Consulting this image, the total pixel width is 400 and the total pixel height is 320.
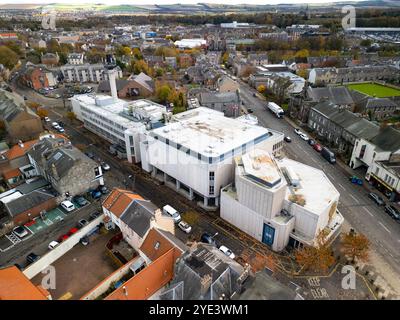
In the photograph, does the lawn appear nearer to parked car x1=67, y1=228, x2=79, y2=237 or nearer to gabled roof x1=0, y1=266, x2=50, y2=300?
parked car x1=67, y1=228, x2=79, y2=237

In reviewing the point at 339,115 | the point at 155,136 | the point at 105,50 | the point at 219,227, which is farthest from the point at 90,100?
the point at 105,50

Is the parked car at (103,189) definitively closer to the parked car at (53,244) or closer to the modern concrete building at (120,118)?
the modern concrete building at (120,118)

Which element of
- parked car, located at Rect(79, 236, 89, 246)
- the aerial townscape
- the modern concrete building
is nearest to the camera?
the aerial townscape

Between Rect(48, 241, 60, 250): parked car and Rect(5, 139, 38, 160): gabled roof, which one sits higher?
Rect(5, 139, 38, 160): gabled roof

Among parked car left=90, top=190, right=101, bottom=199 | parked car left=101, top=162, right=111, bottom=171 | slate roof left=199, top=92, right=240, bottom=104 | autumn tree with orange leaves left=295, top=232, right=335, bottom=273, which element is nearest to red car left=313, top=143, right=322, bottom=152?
slate roof left=199, top=92, right=240, bottom=104

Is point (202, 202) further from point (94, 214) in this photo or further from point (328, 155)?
point (328, 155)

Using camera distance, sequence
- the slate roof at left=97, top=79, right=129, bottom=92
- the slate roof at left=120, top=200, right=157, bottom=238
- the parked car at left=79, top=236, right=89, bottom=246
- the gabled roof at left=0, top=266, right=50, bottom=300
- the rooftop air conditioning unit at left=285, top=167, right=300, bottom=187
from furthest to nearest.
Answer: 1. the slate roof at left=97, top=79, right=129, bottom=92
2. the rooftop air conditioning unit at left=285, top=167, right=300, bottom=187
3. the parked car at left=79, top=236, right=89, bottom=246
4. the slate roof at left=120, top=200, right=157, bottom=238
5. the gabled roof at left=0, top=266, right=50, bottom=300

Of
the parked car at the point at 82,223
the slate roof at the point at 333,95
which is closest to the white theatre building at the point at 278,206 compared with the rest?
the parked car at the point at 82,223
